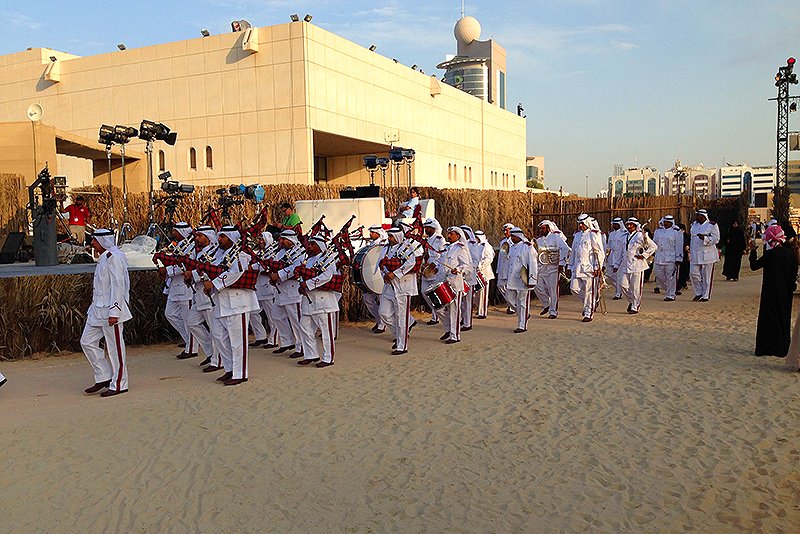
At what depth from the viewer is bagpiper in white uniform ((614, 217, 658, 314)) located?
12.6m

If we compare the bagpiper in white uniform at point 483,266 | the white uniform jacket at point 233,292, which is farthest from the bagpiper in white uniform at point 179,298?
the bagpiper in white uniform at point 483,266

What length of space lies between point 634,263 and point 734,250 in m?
6.72

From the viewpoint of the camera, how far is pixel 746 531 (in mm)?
3869

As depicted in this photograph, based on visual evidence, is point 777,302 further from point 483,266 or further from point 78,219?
point 78,219

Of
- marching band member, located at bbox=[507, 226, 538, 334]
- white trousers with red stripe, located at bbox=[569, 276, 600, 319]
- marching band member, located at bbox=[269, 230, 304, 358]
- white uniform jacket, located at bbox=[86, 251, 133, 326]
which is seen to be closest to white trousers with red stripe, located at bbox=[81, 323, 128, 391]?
white uniform jacket, located at bbox=[86, 251, 133, 326]

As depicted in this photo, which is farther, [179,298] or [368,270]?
[368,270]

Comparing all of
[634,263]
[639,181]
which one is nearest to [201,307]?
[634,263]

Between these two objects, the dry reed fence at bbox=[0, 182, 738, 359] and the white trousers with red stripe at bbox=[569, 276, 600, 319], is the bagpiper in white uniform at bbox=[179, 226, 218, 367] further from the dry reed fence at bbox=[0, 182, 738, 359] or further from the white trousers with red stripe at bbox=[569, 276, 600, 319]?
the white trousers with red stripe at bbox=[569, 276, 600, 319]

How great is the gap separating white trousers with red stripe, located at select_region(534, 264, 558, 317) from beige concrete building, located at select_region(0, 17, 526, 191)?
17.7m

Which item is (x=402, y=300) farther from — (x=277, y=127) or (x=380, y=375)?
(x=277, y=127)

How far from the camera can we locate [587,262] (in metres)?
11.8

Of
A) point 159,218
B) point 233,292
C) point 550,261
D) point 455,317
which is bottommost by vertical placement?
point 455,317

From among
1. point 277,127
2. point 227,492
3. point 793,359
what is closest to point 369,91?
point 277,127

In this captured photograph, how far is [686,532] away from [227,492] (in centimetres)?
295
